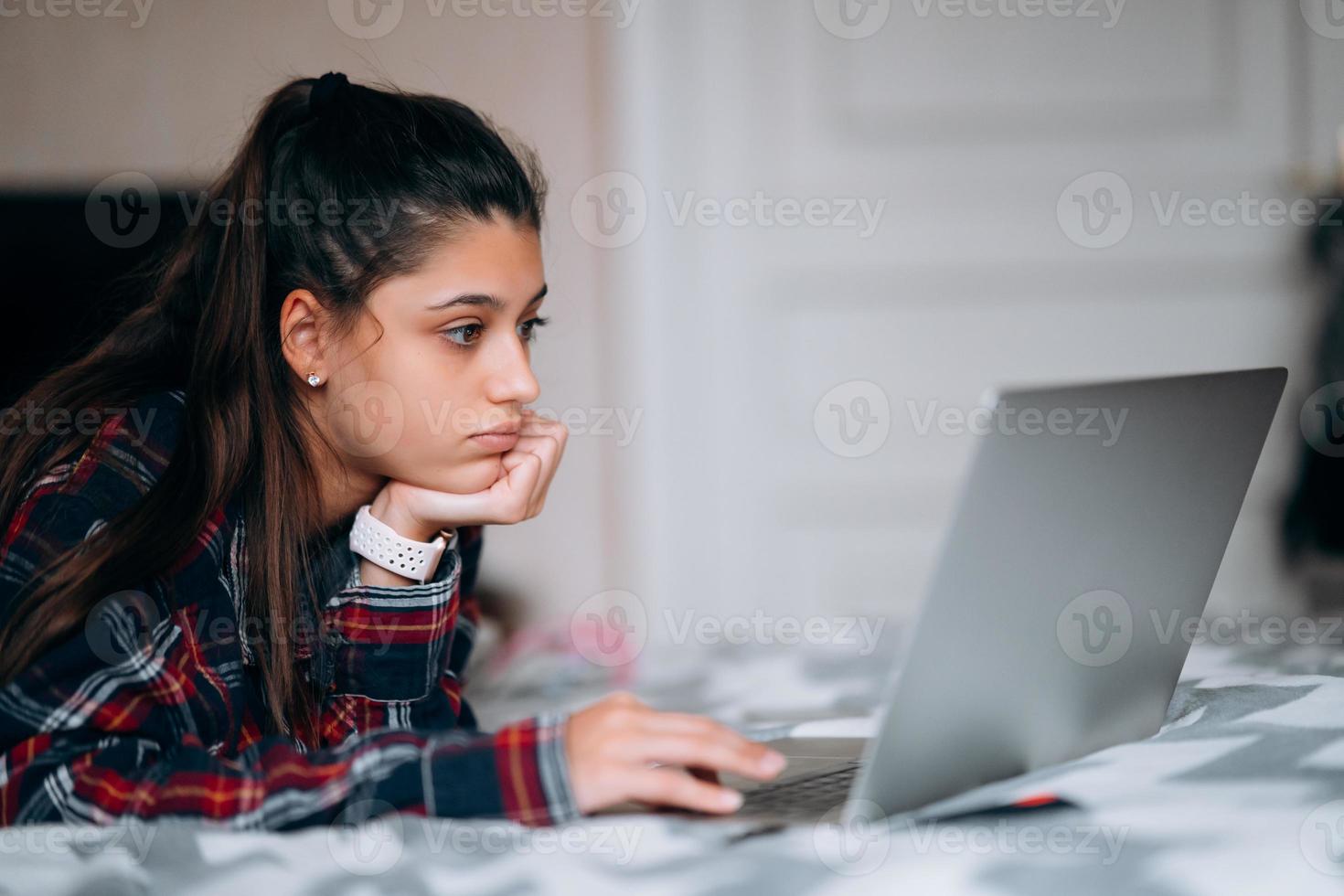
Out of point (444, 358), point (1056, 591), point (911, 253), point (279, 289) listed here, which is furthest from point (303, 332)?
point (911, 253)

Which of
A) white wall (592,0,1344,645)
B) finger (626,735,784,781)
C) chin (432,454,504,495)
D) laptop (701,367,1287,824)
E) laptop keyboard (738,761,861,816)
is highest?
white wall (592,0,1344,645)

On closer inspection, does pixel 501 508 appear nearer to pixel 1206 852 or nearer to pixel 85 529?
pixel 85 529

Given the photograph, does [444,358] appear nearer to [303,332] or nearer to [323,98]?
[303,332]

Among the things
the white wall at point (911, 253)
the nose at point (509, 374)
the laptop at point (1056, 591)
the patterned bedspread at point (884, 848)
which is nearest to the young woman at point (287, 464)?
the nose at point (509, 374)

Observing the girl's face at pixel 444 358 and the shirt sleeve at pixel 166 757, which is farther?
the girl's face at pixel 444 358

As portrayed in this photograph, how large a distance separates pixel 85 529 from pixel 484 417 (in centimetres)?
35

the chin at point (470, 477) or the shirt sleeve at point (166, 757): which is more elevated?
the chin at point (470, 477)

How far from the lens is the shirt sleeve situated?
731 mm

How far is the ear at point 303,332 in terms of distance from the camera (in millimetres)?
1155

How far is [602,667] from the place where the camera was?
4.50 feet

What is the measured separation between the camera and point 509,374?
43.8 inches

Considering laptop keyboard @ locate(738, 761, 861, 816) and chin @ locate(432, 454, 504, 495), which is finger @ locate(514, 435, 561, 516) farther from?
laptop keyboard @ locate(738, 761, 861, 816)

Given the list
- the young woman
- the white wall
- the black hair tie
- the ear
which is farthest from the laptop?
the white wall

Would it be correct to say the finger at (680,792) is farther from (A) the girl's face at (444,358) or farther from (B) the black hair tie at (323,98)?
(B) the black hair tie at (323,98)
